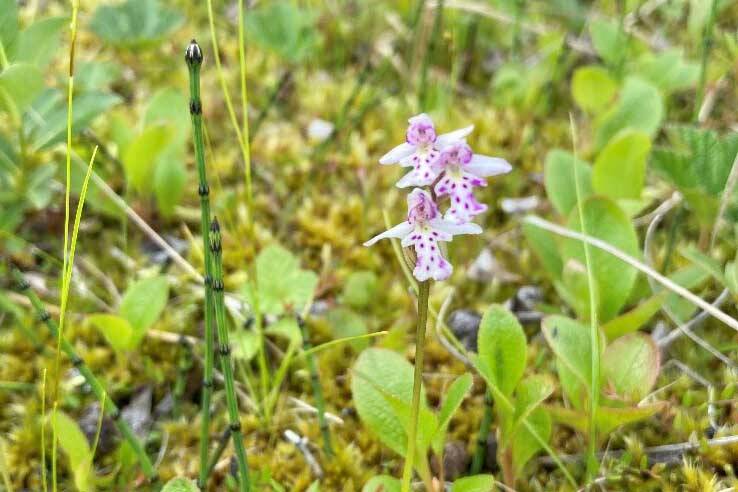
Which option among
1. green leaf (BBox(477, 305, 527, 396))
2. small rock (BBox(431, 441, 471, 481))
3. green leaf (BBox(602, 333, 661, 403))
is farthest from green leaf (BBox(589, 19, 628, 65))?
small rock (BBox(431, 441, 471, 481))

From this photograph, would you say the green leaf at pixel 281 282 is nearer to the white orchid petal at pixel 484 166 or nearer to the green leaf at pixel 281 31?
the white orchid petal at pixel 484 166

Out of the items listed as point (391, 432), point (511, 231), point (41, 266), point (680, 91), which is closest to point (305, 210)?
point (511, 231)

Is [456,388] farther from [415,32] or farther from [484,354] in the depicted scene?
[415,32]

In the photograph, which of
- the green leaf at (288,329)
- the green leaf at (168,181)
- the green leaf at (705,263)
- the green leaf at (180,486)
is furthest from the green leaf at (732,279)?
the green leaf at (168,181)

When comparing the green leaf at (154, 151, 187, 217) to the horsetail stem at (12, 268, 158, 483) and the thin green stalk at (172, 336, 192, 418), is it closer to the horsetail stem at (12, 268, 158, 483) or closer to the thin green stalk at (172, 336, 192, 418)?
the thin green stalk at (172, 336, 192, 418)

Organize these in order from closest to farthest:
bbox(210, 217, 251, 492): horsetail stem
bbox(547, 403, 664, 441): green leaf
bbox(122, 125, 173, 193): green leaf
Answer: bbox(210, 217, 251, 492): horsetail stem → bbox(547, 403, 664, 441): green leaf → bbox(122, 125, 173, 193): green leaf

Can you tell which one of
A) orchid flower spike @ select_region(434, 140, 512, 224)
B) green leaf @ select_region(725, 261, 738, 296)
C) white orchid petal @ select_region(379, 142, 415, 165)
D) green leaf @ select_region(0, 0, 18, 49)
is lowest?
green leaf @ select_region(725, 261, 738, 296)

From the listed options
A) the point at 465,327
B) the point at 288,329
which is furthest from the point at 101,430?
the point at 465,327
